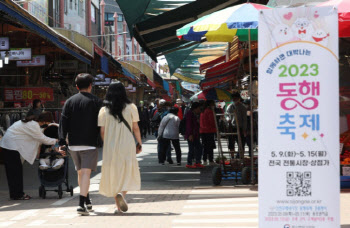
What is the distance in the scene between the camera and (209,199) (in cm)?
1134

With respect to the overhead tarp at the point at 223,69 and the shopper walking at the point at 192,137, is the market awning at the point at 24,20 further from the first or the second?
the overhead tarp at the point at 223,69

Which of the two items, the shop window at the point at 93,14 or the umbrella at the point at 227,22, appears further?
the shop window at the point at 93,14

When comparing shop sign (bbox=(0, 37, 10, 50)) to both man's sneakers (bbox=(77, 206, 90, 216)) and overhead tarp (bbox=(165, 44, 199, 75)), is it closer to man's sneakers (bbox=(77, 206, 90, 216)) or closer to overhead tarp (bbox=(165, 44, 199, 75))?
man's sneakers (bbox=(77, 206, 90, 216))

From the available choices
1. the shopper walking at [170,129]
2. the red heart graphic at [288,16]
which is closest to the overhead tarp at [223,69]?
the shopper walking at [170,129]

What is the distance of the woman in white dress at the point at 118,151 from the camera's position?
9688mm

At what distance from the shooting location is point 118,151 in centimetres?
973

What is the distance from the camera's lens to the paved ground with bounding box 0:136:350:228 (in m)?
9.00

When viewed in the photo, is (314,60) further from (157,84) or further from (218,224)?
(157,84)

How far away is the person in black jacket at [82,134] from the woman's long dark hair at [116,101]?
0.28 metres

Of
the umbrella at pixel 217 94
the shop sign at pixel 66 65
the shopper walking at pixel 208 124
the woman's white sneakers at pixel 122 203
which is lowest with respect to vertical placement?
the woman's white sneakers at pixel 122 203

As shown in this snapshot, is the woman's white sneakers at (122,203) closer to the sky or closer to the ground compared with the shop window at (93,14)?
closer to the ground

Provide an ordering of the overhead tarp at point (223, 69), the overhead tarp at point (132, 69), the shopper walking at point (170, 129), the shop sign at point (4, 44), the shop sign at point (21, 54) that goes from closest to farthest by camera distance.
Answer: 1. the shop sign at point (4, 44)
2. the shop sign at point (21, 54)
3. the shopper walking at point (170, 129)
4. the overhead tarp at point (223, 69)
5. the overhead tarp at point (132, 69)

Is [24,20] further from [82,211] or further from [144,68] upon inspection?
[144,68]

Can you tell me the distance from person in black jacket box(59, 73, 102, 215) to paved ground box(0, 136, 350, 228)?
0.54 m
